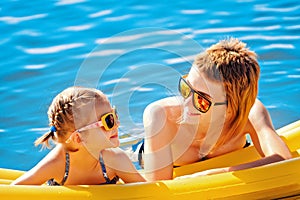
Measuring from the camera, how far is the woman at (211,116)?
331 cm

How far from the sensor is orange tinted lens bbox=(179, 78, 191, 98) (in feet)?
11.1

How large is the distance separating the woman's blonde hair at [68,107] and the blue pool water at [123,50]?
1.06 m

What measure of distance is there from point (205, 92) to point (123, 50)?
9.29 feet

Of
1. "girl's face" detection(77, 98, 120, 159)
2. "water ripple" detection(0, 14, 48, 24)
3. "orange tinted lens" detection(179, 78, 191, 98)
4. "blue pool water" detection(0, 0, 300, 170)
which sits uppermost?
"water ripple" detection(0, 14, 48, 24)

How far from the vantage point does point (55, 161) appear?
319 cm

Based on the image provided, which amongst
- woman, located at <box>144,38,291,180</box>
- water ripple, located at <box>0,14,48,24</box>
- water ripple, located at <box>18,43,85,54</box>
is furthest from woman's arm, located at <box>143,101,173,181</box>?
water ripple, located at <box>0,14,48,24</box>

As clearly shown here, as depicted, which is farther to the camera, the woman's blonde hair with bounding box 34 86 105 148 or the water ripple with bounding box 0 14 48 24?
the water ripple with bounding box 0 14 48 24

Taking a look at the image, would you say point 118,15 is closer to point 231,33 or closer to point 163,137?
point 231,33

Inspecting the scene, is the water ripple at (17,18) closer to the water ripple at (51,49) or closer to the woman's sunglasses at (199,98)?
the water ripple at (51,49)

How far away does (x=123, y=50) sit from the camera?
241 inches

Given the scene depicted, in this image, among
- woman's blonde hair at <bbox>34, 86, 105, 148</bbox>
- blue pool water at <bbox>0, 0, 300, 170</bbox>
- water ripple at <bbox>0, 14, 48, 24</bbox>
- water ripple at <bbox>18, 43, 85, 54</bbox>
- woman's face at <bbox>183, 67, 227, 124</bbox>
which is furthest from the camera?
water ripple at <bbox>0, 14, 48, 24</bbox>

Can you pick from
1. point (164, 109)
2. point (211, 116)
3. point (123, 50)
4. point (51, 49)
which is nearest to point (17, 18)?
point (51, 49)

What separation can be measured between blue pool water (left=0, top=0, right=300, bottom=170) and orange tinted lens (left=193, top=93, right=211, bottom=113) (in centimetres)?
91

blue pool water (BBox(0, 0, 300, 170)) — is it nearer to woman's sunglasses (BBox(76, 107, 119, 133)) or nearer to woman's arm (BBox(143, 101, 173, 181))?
woman's arm (BBox(143, 101, 173, 181))
